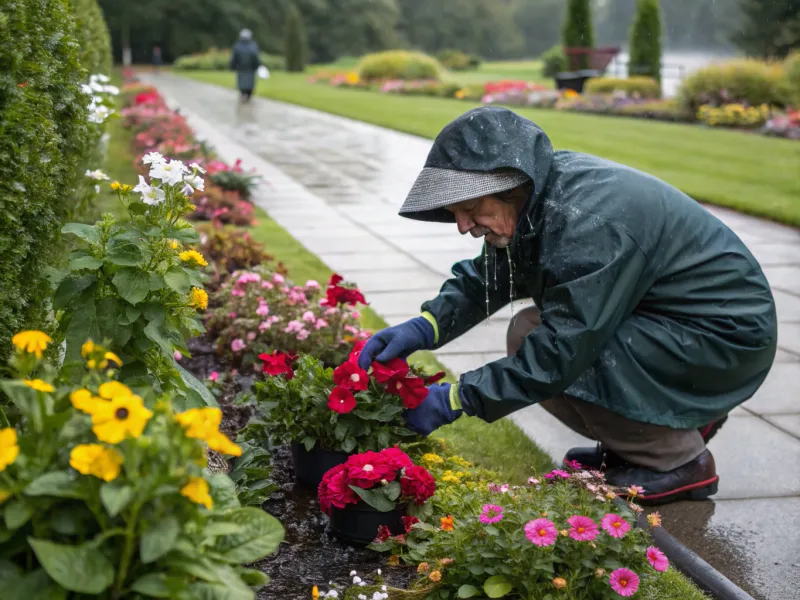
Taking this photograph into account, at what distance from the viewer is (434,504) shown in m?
2.72

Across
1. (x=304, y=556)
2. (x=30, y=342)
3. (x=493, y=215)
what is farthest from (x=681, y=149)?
(x=30, y=342)

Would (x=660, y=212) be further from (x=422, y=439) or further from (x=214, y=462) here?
(x=214, y=462)

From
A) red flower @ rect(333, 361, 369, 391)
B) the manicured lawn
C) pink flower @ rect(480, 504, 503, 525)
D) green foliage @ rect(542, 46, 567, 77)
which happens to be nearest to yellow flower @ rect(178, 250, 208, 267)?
red flower @ rect(333, 361, 369, 391)

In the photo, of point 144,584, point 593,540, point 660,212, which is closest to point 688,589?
point 593,540

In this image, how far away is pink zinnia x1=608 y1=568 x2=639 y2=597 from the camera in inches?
83.1

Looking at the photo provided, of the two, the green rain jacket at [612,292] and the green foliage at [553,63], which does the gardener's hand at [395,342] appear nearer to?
the green rain jacket at [612,292]

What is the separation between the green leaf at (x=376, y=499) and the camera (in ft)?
8.64

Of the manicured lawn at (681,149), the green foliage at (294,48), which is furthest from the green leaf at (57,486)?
the green foliage at (294,48)

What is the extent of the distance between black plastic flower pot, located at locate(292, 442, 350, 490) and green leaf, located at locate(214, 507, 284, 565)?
117 centimetres

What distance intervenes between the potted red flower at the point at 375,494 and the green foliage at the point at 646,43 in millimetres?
24626

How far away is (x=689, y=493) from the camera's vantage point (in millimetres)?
3320

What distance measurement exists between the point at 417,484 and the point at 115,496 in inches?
50.8

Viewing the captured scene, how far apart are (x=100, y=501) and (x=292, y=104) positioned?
22.8 metres

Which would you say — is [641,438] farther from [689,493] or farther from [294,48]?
[294,48]
